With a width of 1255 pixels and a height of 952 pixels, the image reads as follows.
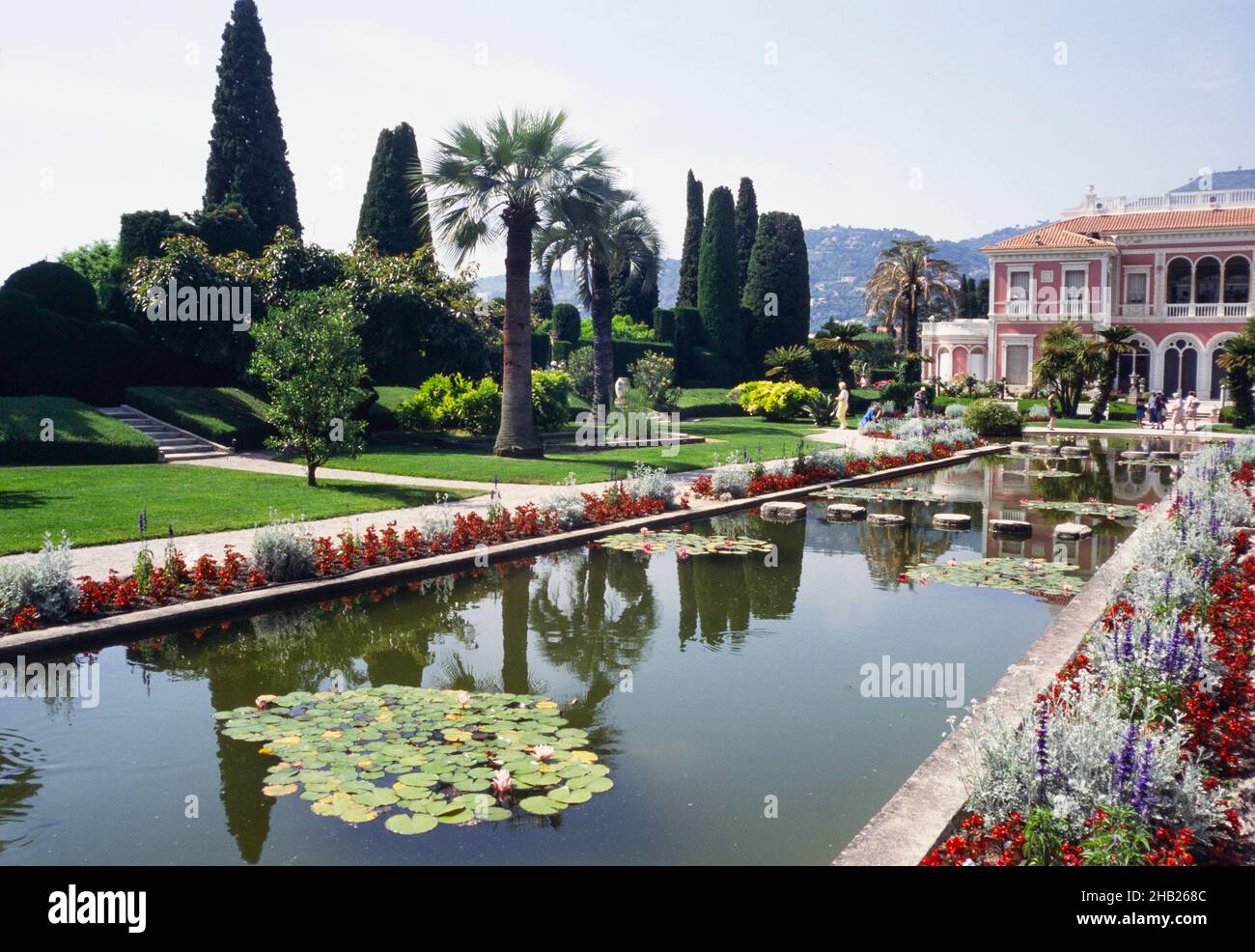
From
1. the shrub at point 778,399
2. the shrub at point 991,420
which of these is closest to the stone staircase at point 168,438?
the shrub at point 778,399

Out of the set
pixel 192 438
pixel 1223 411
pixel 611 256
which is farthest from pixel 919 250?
pixel 192 438

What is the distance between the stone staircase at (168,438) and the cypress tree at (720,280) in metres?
28.9

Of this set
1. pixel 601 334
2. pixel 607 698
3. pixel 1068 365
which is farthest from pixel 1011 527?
pixel 1068 365

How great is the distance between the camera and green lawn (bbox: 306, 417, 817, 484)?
18672mm

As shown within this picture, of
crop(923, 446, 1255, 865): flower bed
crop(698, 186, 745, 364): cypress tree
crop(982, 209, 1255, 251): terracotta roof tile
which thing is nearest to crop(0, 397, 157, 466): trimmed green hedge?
crop(923, 446, 1255, 865): flower bed

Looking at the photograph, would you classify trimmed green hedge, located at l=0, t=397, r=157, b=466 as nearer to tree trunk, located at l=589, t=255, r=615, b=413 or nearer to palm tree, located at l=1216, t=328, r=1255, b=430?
tree trunk, located at l=589, t=255, r=615, b=413

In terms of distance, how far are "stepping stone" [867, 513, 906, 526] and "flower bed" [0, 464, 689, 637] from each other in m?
3.51

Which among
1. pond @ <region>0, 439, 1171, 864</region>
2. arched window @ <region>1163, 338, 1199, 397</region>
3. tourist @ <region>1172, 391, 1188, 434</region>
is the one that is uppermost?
arched window @ <region>1163, 338, 1199, 397</region>

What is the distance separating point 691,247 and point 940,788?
52.3m

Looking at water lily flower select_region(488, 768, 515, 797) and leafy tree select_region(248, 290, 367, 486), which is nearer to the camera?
water lily flower select_region(488, 768, 515, 797)

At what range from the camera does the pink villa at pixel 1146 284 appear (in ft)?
154
